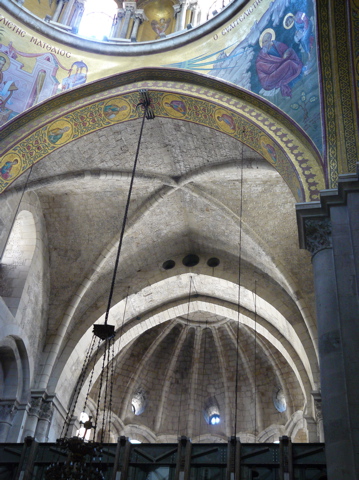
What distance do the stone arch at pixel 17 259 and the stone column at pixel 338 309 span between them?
7.26 metres

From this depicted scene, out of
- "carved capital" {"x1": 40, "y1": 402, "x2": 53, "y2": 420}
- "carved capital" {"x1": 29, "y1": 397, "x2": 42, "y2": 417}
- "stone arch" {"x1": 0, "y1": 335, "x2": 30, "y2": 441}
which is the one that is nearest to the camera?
"stone arch" {"x1": 0, "y1": 335, "x2": 30, "y2": 441}

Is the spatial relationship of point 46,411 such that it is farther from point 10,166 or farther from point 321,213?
point 321,213

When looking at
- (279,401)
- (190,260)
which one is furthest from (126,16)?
(279,401)

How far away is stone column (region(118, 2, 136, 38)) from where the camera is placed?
12.8m

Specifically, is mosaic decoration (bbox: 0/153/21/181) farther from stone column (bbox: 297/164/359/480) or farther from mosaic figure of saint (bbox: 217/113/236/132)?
stone column (bbox: 297/164/359/480)

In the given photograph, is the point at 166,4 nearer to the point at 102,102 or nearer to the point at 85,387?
the point at 102,102

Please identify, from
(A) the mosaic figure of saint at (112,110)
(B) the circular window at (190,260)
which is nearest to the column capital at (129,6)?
(A) the mosaic figure of saint at (112,110)

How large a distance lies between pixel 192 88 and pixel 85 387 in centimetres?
→ 865

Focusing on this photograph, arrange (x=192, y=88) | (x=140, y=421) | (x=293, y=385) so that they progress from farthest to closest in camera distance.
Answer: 1. (x=140, y=421)
2. (x=293, y=385)
3. (x=192, y=88)

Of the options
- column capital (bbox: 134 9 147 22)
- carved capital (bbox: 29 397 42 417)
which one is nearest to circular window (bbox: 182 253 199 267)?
carved capital (bbox: 29 397 42 417)

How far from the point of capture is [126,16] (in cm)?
1317

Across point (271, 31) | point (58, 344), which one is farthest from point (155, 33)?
point (58, 344)

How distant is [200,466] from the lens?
873 centimetres

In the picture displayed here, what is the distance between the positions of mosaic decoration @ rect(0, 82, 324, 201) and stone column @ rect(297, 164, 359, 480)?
183 centimetres
